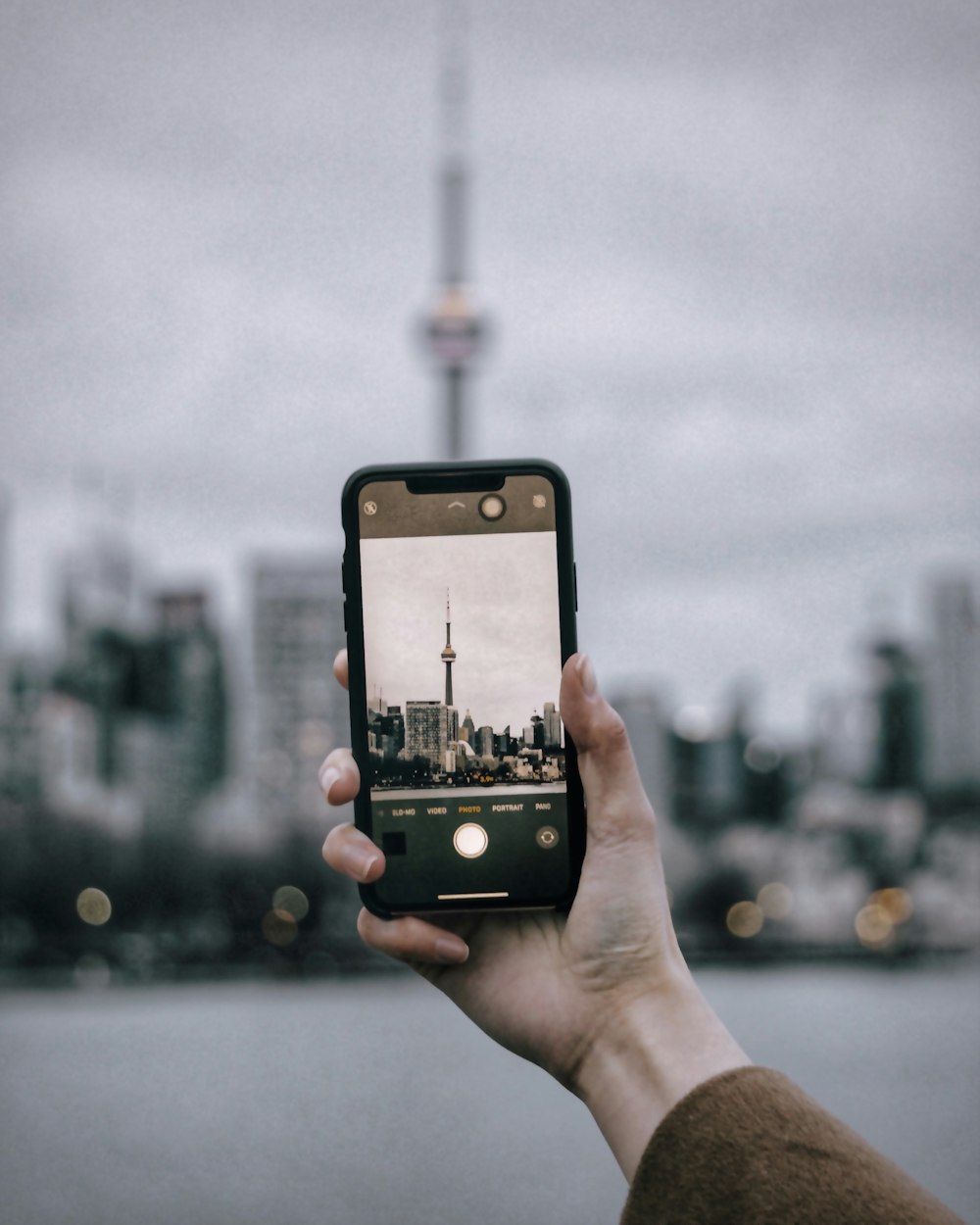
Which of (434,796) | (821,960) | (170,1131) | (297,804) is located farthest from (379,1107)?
(434,796)

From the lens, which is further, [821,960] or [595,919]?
[821,960]

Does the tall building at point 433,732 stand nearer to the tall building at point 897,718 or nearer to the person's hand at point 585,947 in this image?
the person's hand at point 585,947

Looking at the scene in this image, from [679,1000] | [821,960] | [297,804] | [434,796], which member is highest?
[434,796]

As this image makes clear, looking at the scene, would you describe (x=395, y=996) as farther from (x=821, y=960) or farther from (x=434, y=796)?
(x=434, y=796)

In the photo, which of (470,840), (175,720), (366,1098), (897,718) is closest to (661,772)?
(897,718)

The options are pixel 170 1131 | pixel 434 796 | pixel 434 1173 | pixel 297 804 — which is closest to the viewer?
pixel 434 796

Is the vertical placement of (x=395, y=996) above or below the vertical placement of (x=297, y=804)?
below

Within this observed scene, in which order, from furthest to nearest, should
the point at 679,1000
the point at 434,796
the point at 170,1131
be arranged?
the point at 170,1131 → the point at 434,796 → the point at 679,1000

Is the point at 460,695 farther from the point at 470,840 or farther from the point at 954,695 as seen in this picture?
the point at 954,695
